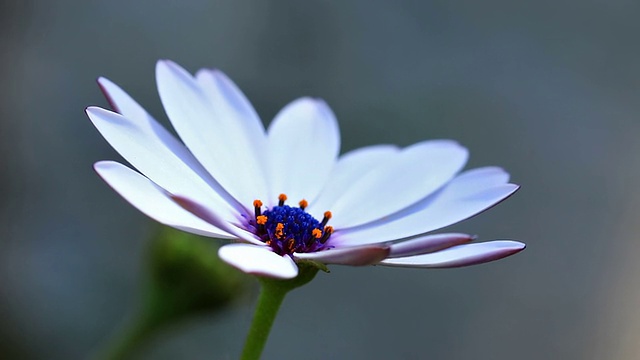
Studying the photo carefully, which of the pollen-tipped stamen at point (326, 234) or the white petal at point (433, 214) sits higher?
the white petal at point (433, 214)

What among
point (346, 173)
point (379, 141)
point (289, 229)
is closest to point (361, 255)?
point (289, 229)

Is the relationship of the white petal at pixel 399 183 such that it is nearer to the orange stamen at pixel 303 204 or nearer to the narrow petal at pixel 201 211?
the orange stamen at pixel 303 204

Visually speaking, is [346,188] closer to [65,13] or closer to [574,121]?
[65,13]

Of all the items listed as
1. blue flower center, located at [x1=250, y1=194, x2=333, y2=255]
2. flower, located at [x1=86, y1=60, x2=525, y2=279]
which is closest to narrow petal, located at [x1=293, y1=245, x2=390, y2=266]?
flower, located at [x1=86, y1=60, x2=525, y2=279]

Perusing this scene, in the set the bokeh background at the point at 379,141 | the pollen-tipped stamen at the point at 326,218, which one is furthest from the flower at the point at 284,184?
the bokeh background at the point at 379,141

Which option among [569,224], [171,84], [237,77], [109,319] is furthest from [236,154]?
[569,224]
